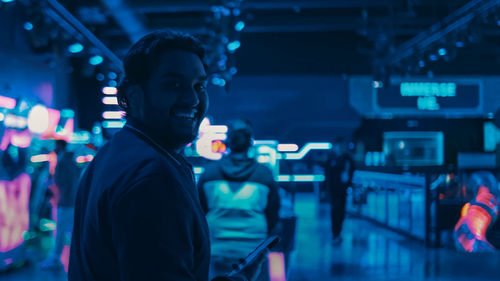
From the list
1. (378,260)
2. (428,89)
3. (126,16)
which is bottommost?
(378,260)

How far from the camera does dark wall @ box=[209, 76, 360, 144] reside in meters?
15.4

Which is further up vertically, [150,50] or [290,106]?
[290,106]

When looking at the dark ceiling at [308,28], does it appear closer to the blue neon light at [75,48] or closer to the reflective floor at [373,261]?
the blue neon light at [75,48]

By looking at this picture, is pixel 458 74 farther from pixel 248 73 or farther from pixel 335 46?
pixel 248 73

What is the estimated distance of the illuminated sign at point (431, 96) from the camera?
15.0m

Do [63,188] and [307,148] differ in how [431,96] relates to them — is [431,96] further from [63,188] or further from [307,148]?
[63,188]

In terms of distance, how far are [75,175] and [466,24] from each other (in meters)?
7.62

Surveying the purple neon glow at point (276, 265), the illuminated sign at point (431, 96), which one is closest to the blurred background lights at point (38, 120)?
the purple neon glow at point (276, 265)

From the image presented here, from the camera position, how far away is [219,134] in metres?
14.5

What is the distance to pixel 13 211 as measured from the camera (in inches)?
221


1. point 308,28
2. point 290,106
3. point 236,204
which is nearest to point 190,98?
point 236,204

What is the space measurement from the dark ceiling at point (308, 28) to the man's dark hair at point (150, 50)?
25.0 feet

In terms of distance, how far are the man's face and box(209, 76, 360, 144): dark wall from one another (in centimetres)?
1430

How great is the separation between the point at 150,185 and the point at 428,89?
50.7 feet
